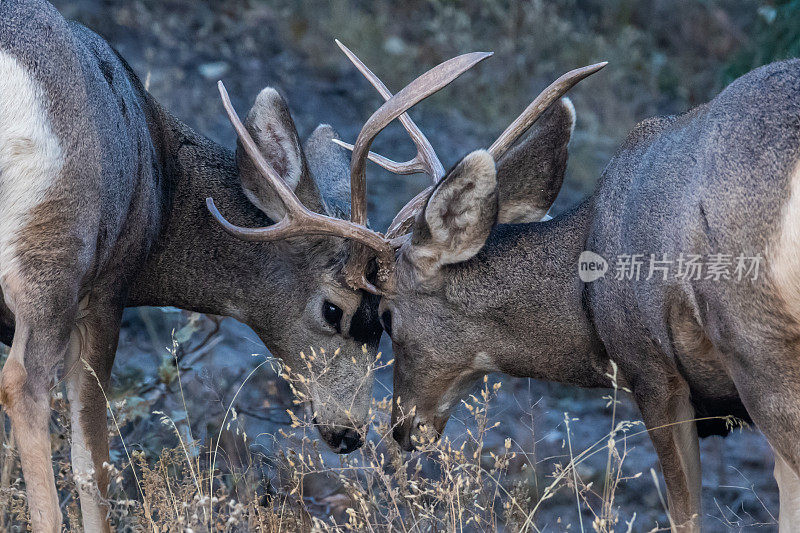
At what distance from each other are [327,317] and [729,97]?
2.52m

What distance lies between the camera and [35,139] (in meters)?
4.18

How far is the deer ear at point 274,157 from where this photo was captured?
562cm

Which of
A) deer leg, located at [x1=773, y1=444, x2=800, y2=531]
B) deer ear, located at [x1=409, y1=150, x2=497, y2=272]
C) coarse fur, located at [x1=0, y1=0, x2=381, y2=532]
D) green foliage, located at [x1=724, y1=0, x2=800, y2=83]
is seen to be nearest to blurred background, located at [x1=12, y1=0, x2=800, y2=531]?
green foliage, located at [x1=724, y1=0, x2=800, y2=83]

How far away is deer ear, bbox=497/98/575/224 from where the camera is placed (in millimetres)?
A: 5504

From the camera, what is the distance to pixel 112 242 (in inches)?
189

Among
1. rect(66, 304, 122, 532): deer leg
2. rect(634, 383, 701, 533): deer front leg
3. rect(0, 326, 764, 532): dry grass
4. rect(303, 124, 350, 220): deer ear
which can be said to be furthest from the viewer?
rect(303, 124, 350, 220): deer ear

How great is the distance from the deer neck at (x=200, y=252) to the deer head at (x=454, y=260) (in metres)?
0.80

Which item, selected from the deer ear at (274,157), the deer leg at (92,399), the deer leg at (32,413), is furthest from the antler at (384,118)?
the deer leg at (32,413)

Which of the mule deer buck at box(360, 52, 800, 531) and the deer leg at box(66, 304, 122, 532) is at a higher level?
the mule deer buck at box(360, 52, 800, 531)

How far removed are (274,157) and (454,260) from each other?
49.9 inches

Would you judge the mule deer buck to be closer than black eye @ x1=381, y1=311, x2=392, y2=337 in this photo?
Yes

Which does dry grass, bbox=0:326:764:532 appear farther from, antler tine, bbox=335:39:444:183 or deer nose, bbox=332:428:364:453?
antler tine, bbox=335:39:444:183

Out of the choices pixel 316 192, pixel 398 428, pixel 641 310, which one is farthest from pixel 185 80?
pixel 641 310

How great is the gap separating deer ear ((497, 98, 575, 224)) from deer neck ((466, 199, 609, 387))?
0.46 metres
